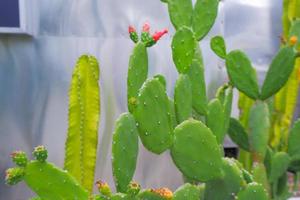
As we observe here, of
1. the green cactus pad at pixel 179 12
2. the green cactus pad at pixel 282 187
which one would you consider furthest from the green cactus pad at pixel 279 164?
the green cactus pad at pixel 179 12

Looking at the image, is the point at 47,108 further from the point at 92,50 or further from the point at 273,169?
the point at 273,169

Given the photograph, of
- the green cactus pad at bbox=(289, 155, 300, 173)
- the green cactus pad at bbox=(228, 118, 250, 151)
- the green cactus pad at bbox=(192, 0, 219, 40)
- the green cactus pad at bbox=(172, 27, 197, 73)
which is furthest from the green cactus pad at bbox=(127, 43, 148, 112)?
the green cactus pad at bbox=(289, 155, 300, 173)

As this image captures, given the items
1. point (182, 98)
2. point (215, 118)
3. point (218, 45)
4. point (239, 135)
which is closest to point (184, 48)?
point (182, 98)

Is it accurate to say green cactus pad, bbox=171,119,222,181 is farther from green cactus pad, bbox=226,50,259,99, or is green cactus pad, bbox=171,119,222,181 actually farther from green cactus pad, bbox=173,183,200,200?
green cactus pad, bbox=226,50,259,99

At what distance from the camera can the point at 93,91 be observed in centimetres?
225

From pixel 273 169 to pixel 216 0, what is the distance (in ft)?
2.88

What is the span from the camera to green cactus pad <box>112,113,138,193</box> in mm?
1335

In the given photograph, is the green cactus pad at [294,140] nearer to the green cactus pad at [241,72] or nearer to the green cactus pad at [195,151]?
the green cactus pad at [241,72]

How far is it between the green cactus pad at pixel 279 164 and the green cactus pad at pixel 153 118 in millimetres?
942

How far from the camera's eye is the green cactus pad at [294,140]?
210 centimetres

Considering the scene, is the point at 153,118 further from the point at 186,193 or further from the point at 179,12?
the point at 179,12

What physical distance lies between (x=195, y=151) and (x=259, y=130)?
781mm

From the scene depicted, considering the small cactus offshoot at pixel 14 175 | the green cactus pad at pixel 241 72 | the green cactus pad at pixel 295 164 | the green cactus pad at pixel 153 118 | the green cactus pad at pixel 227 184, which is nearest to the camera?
the small cactus offshoot at pixel 14 175

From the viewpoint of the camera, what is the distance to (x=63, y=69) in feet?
8.61
